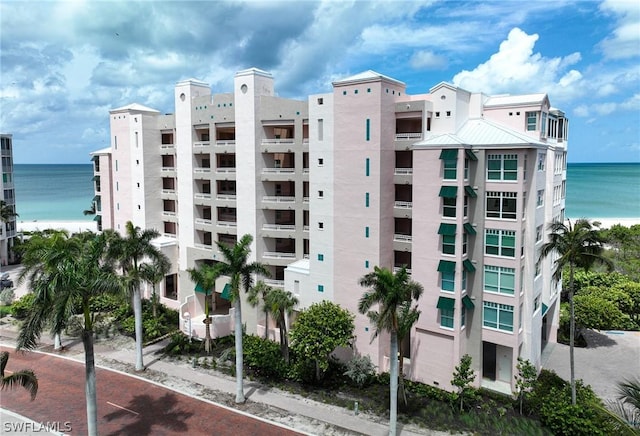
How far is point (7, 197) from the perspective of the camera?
70.0 meters

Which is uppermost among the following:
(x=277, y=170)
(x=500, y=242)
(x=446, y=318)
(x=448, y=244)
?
(x=277, y=170)

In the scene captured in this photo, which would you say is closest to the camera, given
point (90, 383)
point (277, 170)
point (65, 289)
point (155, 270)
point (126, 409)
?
point (65, 289)

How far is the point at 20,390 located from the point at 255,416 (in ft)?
56.5

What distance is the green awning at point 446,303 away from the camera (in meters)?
32.1

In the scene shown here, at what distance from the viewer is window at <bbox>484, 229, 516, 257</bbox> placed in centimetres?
3139

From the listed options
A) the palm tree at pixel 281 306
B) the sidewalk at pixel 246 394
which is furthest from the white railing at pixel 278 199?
the sidewalk at pixel 246 394

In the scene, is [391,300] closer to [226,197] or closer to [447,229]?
[447,229]

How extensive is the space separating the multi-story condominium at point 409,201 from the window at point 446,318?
0.07 meters

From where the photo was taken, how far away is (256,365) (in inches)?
1394

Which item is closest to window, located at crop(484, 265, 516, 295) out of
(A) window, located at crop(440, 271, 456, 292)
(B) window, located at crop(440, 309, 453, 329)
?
(A) window, located at crop(440, 271, 456, 292)

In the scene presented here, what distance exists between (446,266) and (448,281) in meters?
1.18

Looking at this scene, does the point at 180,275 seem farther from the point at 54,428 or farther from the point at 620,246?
the point at 620,246

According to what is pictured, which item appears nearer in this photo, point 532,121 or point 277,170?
point 532,121

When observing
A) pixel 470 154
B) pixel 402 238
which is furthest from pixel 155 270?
pixel 470 154
